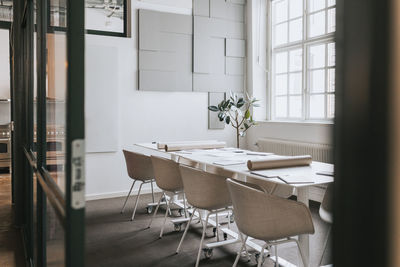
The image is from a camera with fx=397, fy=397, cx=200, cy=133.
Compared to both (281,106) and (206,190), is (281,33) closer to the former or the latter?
(281,106)

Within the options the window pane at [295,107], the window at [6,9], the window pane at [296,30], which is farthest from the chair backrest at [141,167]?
the window at [6,9]

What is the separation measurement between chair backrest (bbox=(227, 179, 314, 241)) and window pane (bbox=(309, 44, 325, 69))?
3.73 m

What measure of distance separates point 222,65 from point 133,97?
Answer: 172 cm

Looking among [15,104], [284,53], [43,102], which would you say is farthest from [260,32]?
[43,102]

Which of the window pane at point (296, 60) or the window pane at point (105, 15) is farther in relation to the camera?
the window pane at point (296, 60)

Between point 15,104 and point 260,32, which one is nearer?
point 15,104

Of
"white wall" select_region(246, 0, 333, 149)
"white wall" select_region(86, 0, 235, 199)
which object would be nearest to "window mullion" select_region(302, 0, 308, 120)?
"white wall" select_region(246, 0, 333, 149)

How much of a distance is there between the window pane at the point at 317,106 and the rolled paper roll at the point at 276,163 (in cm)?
268

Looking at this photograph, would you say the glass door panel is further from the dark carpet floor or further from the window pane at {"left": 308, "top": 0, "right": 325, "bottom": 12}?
the window pane at {"left": 308, "top": 0, "right": 325, "bottom": 12}

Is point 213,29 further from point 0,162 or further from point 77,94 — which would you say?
point 77,94

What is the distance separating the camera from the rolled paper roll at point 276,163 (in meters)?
3.09

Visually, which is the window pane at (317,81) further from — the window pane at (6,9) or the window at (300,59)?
the window pane at (6,9)

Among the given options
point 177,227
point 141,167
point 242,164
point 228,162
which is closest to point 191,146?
point 141,167

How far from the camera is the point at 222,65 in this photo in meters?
6.94
